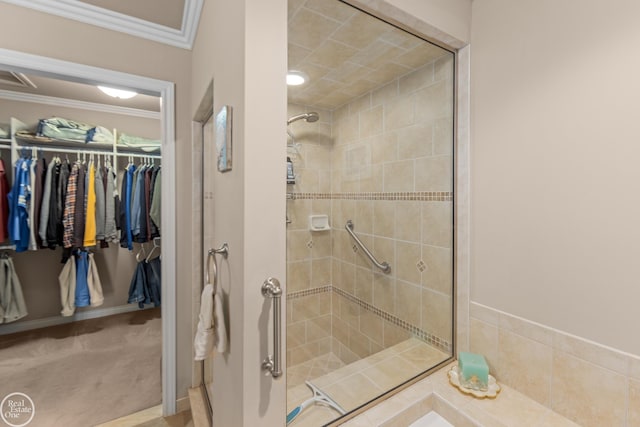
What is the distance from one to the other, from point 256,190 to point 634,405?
1.31 metres

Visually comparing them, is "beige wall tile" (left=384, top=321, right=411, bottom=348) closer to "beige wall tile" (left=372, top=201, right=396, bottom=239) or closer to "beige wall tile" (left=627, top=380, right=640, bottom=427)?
"beige wall tile" (left=372, top=201, right=396, bottom=239)

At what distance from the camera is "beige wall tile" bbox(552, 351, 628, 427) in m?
0.85

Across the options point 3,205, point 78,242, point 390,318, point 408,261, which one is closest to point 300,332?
point 390,318

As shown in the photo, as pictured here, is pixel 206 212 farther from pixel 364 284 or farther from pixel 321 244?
pixel 364 284

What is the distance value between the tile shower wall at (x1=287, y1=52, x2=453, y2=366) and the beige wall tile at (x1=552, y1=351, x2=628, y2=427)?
438 millimetres

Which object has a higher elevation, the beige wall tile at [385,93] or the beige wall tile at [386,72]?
the beige wall tile at [386,72]

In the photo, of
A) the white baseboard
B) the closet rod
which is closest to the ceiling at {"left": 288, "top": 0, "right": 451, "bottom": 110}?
the closet rod

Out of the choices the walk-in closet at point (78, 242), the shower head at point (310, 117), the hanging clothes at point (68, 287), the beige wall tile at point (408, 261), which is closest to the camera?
the beige wall tile at point (408, 261)

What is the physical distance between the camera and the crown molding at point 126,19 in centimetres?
134

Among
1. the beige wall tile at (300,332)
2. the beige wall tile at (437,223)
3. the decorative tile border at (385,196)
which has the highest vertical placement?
the decorative tile border at (385,196)

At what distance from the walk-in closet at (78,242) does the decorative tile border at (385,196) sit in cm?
146

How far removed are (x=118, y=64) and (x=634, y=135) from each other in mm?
2264

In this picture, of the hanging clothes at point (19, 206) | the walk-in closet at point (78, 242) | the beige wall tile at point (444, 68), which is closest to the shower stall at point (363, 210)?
the beige wall tile at point (444, 68)

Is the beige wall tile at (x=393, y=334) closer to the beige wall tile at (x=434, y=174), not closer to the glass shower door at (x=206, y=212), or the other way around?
the beige wall tile at (x=434, y=174)
